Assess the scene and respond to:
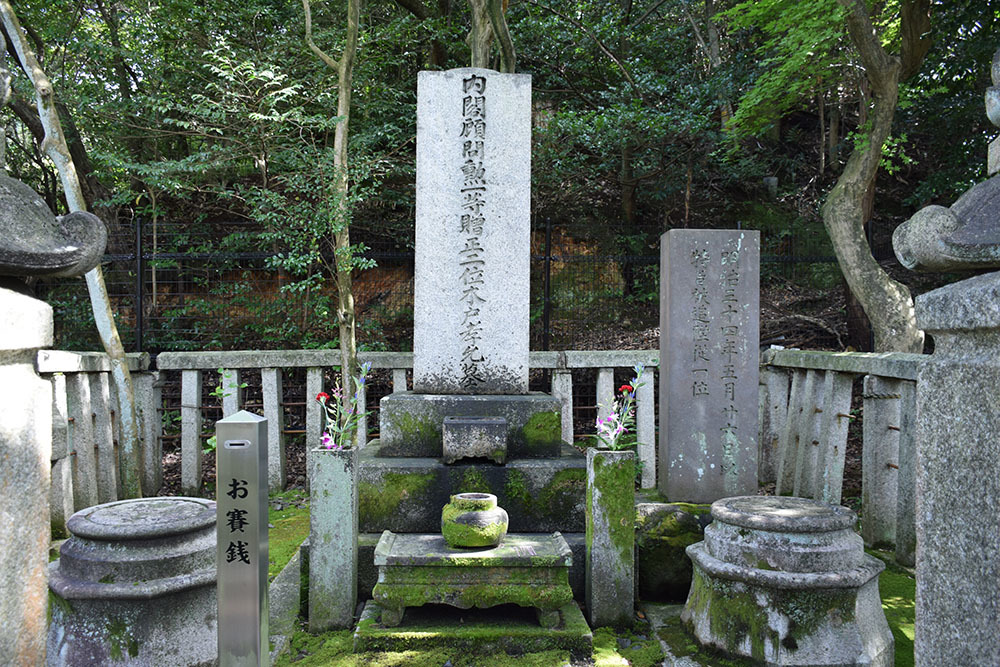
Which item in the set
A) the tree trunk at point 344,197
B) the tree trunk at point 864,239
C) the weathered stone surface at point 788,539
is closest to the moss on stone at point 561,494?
the weathered stone surface at point 788,539

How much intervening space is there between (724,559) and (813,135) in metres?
10.9

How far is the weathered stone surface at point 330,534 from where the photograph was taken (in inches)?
138

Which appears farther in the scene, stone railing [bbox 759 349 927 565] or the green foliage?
the green foliage

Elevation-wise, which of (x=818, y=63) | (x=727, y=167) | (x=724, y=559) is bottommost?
(x=724, y=559)

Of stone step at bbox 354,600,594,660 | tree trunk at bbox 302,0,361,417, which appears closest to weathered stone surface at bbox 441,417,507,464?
stone step at bbox 354,600,594,660

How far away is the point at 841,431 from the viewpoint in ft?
17.3

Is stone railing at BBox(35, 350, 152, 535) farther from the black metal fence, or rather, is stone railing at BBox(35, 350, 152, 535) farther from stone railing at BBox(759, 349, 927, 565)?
stone railing at BBox(759, 349, 927, 565)

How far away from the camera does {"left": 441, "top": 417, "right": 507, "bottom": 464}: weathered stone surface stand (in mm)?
4012

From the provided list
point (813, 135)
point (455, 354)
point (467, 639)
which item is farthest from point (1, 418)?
point (813, 135)

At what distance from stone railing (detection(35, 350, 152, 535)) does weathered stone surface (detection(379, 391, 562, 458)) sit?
8.35 ft

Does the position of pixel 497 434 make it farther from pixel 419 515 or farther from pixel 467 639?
pixel 467 639

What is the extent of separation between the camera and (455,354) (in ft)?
15.1

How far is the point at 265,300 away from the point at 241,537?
21.5ft

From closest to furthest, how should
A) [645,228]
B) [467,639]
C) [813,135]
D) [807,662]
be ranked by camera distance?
[807,662] → [467,639] → [645,228] → [813,135]
